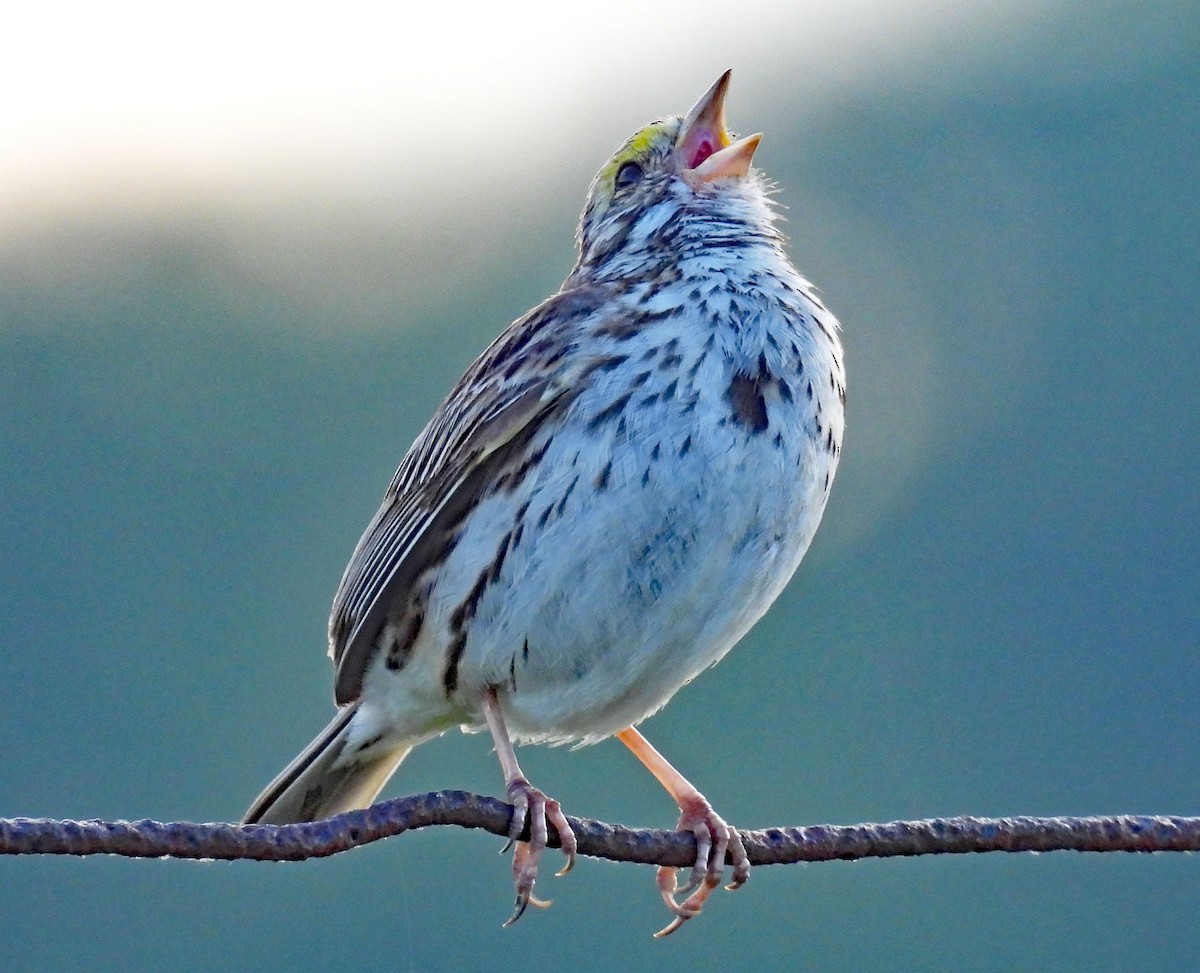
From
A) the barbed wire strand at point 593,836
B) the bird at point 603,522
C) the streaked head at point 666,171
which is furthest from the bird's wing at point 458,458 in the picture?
the barbed wire strand at point 593,836

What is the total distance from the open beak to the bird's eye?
0.44 feet

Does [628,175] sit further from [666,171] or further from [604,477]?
[604,477]

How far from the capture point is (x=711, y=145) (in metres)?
5.70

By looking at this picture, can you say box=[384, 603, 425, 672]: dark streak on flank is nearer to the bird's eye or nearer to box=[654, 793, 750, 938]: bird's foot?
box=[654, 793, 750, 938]: bird's foot

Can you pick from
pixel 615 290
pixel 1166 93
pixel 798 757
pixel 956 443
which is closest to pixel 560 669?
pixel 615 290

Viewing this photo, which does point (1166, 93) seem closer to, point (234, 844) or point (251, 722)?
point (251, 722)

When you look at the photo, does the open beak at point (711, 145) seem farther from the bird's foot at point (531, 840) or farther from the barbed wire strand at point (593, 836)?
the barbed wire strand at point (593, 836)

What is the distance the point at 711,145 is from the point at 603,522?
1662mm

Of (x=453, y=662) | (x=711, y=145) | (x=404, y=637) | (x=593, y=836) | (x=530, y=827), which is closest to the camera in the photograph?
(x=593, y=836)

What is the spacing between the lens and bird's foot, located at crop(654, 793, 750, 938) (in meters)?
4.59

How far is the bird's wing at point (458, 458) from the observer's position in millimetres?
4758

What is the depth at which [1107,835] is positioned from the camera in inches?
127

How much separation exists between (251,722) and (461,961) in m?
6.69

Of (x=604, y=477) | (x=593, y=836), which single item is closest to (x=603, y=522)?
(x=604, y=477)
